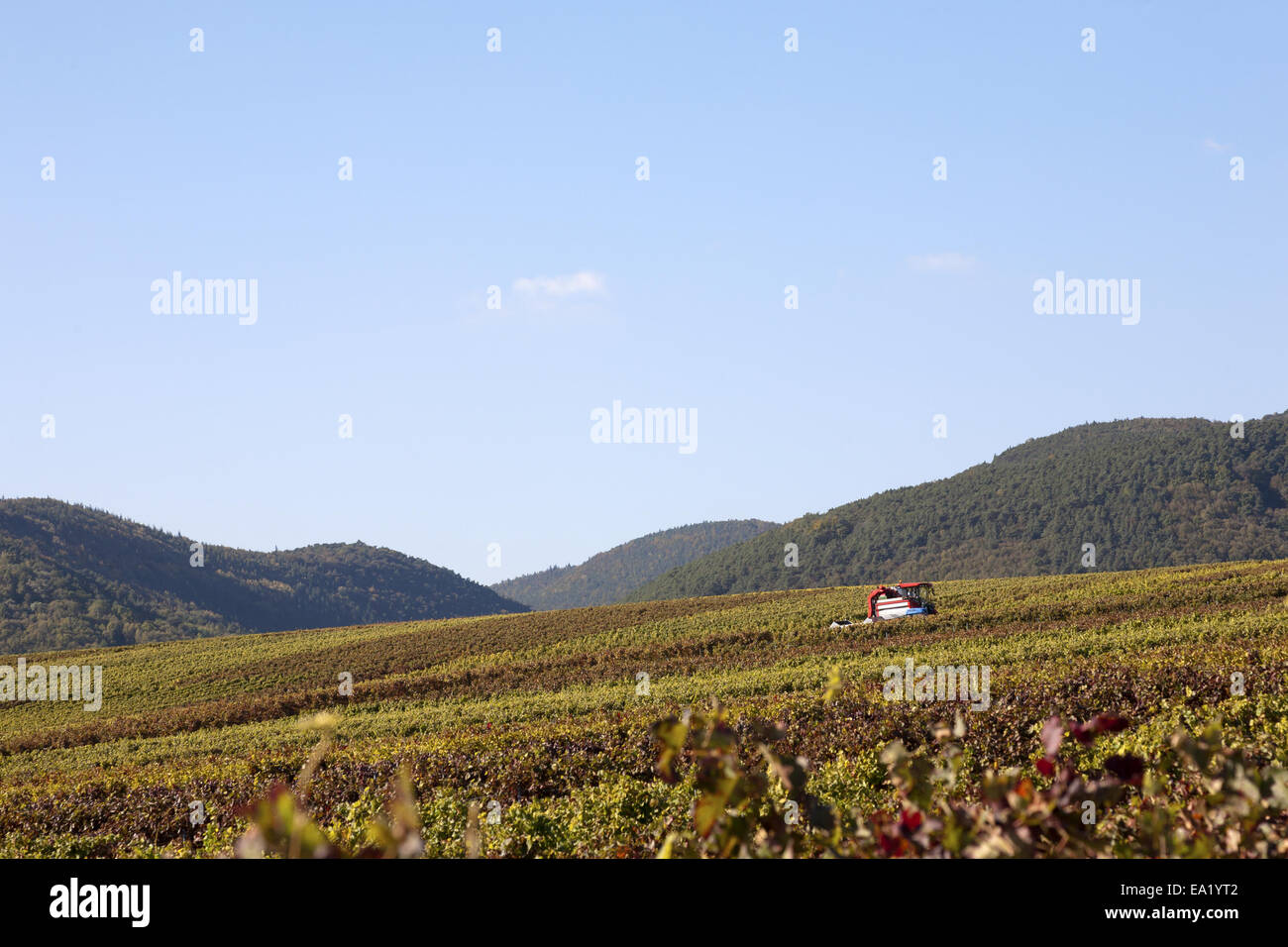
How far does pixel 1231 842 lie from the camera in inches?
78.9

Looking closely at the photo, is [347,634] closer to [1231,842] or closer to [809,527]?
[1231,842]

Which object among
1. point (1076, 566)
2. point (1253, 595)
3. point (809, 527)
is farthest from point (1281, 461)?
point (1253, 595)

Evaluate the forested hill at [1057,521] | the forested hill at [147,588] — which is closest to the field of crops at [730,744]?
the forested hill at [147,588]

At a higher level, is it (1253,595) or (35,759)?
(1253,595)

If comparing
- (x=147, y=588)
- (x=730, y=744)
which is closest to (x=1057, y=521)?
(x=147, y=588)

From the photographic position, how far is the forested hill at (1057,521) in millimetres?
121312

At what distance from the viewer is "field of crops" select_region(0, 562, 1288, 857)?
6.44ft

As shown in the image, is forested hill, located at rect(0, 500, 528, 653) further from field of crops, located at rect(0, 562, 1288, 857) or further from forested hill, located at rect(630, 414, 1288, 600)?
field of crops, located at rect(0, 562, 1288, 857)

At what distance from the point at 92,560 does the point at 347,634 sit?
4506 inches

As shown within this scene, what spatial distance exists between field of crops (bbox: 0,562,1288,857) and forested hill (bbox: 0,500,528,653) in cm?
7605

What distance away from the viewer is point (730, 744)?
1833 mm

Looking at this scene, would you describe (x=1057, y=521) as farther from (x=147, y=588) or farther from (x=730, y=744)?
(x=730, y=744)

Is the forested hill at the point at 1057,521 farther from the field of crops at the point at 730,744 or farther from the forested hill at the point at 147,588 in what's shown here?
the field of crops at the point at 730,744
